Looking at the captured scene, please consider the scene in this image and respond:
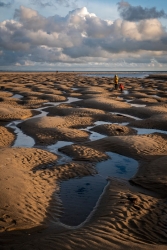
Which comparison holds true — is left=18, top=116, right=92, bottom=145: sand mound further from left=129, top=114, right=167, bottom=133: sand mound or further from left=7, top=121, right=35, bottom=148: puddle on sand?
left=129, top=114, right=167, bottom=133: sand mound

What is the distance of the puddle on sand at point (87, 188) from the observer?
600 centimetres

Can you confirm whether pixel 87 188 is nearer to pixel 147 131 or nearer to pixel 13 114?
pixel 147 131

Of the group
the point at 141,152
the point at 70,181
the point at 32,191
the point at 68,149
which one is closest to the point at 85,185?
the point at 70,181

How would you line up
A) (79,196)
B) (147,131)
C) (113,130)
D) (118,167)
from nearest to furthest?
1. (79,196)
2. (118,167)
3. (113,130)
4. (147,131)

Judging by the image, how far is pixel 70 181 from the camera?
7.74 meters

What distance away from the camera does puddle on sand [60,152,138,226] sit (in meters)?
6.00

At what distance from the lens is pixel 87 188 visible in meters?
7.34

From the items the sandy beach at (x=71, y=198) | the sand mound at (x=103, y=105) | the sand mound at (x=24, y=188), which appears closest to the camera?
the sandy beach at (x=71, y=198)

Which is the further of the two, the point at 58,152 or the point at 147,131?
the point at 147,131

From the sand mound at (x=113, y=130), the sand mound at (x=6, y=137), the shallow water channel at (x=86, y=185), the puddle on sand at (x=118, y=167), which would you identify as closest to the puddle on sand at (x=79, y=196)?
the shallow water channel at (x=86, y=185)

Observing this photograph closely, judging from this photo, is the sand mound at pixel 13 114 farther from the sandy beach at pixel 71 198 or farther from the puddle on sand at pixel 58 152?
the puddle on sand at pixel 58 152

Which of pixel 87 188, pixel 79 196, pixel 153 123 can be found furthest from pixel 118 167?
pixel 153 123

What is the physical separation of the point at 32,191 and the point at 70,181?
1397 mm

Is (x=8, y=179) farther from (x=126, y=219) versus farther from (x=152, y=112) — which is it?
(x=152, y=112)
